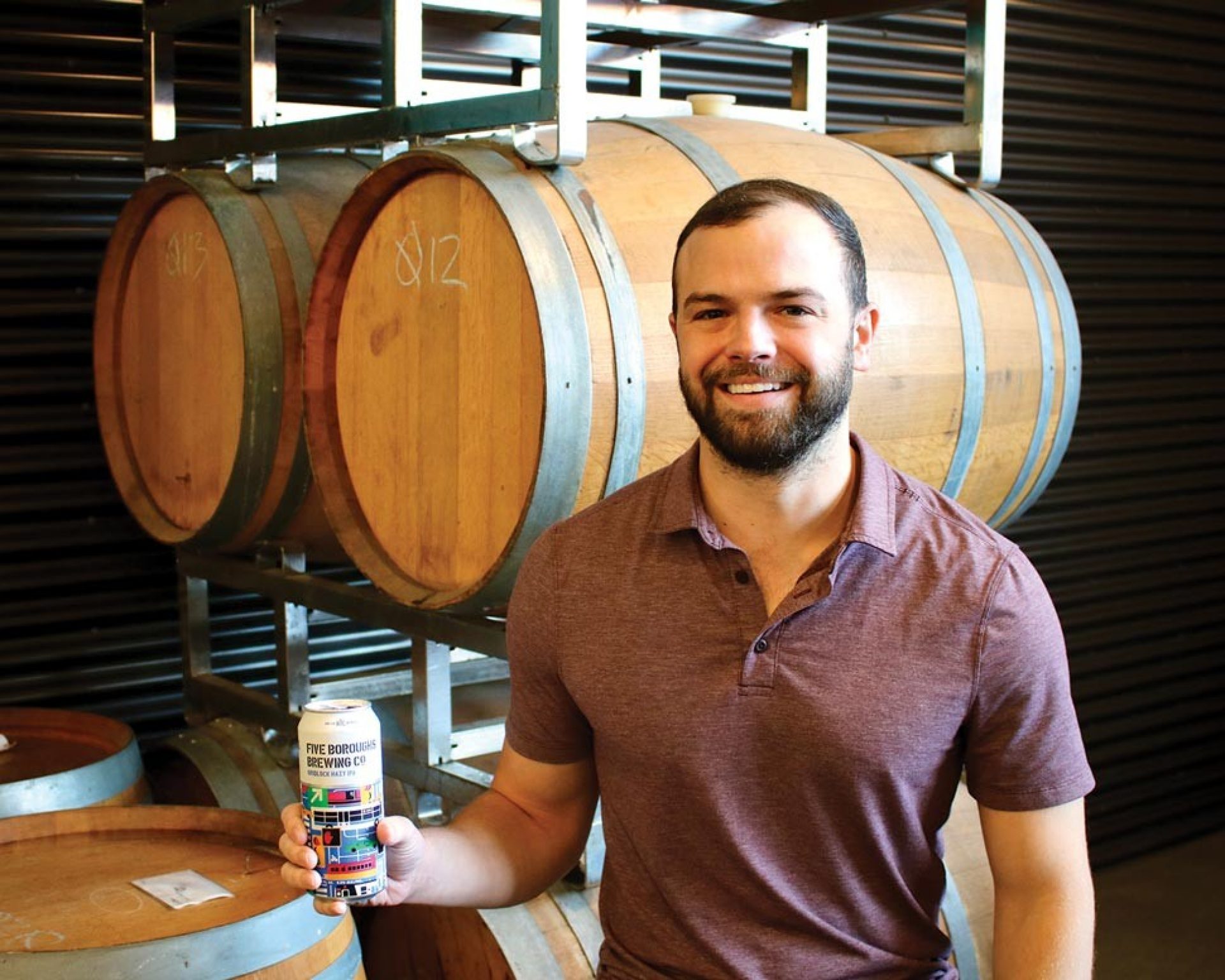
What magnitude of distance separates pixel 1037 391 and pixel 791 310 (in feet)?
5.72

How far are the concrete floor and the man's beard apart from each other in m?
3.53

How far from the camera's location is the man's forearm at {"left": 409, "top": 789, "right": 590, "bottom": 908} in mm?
1980

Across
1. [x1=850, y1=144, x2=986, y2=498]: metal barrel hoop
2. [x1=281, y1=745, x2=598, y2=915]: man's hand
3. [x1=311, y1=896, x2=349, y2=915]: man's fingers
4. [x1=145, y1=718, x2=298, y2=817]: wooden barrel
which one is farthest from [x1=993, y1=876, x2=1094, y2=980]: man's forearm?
[x1=145, y1=718, x2=298, y2=817]: wooden barrel

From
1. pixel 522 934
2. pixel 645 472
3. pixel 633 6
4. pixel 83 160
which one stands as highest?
pixel 633 6

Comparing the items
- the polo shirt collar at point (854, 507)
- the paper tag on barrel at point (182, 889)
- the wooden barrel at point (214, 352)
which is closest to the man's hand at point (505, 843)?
the paper tag on barrel at point (182, 889)

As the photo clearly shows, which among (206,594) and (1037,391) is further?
(206,594)

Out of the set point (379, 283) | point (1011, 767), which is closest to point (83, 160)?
point (379, 283)

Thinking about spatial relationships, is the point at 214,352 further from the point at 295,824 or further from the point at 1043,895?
the point at 1043,895

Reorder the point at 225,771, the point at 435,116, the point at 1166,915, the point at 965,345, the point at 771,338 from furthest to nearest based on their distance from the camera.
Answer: the point at 1166,915
the point at 225,771
the point at 965,345
the point at 435,116
the point at 771,338

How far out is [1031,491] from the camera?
151 inches

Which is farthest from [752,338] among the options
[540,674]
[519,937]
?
[519,937]

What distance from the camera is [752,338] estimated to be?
77.5 inches

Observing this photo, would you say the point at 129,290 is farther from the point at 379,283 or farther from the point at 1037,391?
the point at 1037,391

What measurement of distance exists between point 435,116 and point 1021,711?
1.60 meters
